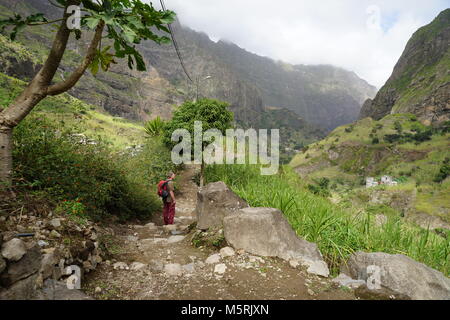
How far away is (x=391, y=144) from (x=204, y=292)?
116 metres

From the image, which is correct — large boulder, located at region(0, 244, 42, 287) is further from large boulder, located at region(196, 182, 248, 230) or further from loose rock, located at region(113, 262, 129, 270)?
large boulder, located at region(196, 182, 248, 230)

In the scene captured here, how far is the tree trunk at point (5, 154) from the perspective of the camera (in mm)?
3232

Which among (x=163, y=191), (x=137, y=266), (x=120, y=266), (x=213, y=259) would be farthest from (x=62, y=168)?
(x=213, y=259)

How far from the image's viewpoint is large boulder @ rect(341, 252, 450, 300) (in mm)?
2867

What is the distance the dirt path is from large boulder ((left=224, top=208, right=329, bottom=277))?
0.16m

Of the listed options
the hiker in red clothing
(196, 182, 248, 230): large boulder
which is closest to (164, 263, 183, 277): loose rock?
(196, 182, 248, 230): large boulder

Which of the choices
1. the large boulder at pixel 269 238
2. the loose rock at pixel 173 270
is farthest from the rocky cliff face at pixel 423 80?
the loose rock at pixel 173 270

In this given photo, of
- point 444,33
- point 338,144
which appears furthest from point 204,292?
point 444,33

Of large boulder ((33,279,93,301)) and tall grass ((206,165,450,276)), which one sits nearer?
large boulder ((33,279,93,301))

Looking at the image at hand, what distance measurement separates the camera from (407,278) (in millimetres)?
2949

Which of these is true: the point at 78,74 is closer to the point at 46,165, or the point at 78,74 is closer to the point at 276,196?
the point at 46,165

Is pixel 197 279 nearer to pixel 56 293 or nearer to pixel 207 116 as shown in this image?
pixel 56 293

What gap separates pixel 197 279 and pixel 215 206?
1.93 metres

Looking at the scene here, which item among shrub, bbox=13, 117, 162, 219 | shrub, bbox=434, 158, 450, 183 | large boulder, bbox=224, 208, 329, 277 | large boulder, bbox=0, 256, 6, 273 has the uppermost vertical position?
shrub, bbox=13, 117, 162, 219
